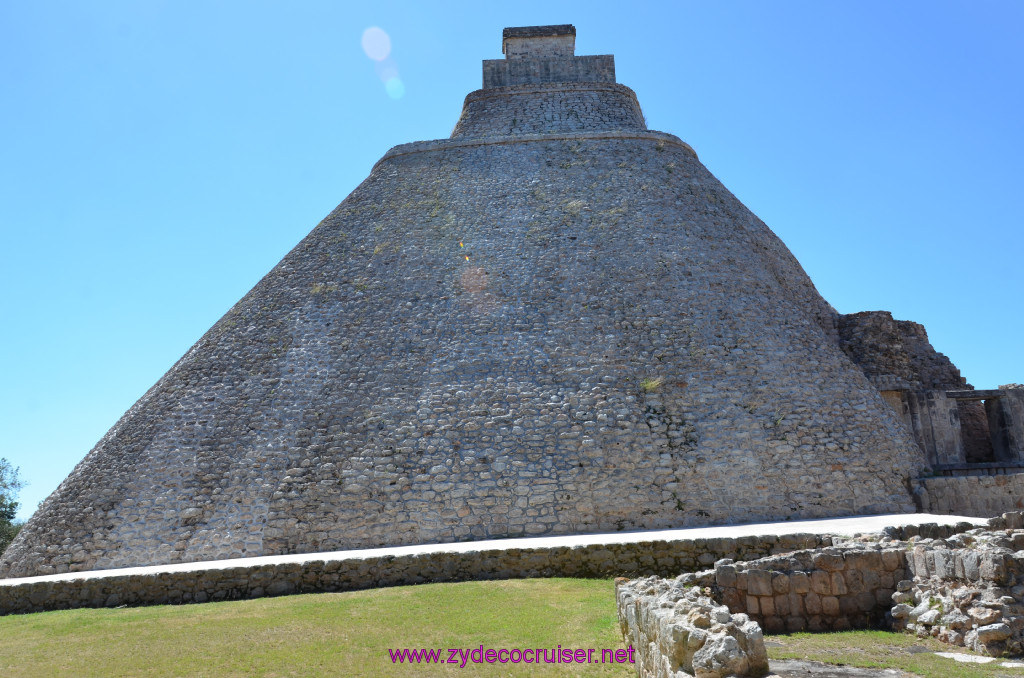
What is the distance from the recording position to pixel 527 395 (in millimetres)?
13805

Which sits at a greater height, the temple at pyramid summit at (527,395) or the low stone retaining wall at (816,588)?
the temple at pyramid summit at (527,395)

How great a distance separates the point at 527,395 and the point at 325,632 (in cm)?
724

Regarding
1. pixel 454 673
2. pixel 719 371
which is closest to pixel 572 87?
pixel 719 371

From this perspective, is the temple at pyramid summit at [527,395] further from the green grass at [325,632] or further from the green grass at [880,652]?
the green grass at [880,652]

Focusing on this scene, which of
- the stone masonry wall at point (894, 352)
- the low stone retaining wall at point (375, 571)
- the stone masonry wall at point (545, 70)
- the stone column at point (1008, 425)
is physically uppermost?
the stone masonry wall at point (545, 70)

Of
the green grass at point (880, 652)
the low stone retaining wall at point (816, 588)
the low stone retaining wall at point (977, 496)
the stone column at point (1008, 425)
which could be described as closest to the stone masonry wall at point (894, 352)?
the stone column at point (1008, 425)

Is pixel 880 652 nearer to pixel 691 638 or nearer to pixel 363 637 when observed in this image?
pixel 691 638

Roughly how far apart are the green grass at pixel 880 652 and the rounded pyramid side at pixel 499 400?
6.43 metres

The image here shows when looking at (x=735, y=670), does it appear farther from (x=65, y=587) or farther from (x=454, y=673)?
(x=65, y=587)

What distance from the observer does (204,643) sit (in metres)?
7.03

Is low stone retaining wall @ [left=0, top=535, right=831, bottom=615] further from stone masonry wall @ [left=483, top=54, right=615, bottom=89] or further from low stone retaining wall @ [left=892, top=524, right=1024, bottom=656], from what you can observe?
stone masonry wall @ [left=483, top=54, right=615, bottom=89]

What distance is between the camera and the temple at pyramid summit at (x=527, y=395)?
1255 cm

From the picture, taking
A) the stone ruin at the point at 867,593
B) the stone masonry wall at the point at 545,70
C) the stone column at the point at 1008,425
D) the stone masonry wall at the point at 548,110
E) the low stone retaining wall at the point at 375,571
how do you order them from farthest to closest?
the stone masonry wall at the point at 545,70 → the stone masonry wall at the point at 548,110 → the stone column at the point at 1008,425 → the low stone retaining wall at the point at 375,571 → the stone ruin at the point at 867,593

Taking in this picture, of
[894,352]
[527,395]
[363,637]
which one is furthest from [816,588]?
[894,352]
